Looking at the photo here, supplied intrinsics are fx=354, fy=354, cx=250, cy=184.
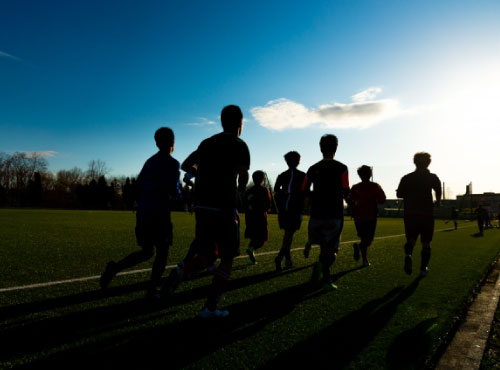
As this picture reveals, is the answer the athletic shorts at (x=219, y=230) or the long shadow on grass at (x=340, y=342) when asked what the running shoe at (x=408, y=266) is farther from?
the athletic shorts at (x=219, y=230)

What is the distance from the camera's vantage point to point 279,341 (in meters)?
2.80

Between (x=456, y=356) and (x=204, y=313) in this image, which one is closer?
(x=456, y=356)

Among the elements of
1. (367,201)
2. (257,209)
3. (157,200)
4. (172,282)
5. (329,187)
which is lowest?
(172,282)

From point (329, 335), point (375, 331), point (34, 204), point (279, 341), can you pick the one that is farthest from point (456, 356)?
point (34, 204)

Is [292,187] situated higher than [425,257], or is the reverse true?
[292,187]

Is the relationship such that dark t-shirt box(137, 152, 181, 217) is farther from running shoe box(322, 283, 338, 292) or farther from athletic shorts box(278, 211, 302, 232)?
athletic shorts box(278, 211, 302, 232)

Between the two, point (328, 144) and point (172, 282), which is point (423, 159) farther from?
point (172, 282)

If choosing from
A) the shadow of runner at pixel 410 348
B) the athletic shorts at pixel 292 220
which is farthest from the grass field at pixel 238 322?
the athletic shorts at pixel 292 220

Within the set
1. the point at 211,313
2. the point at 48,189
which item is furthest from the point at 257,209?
the point at 48,189

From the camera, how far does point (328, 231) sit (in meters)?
4.70

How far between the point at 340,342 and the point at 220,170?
1804 mm

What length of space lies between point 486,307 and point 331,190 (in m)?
2.15

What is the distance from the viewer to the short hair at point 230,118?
11.5 feet

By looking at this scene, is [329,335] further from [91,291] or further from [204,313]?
[91,291]
